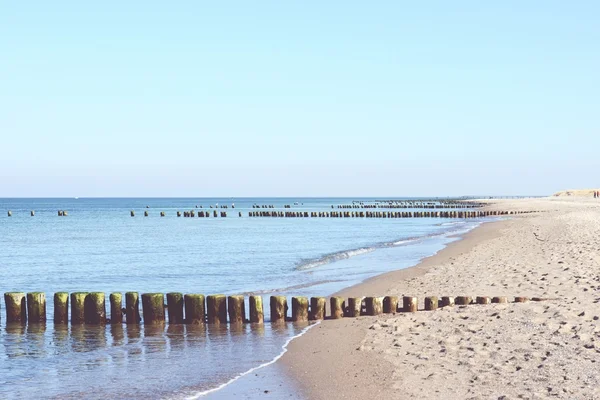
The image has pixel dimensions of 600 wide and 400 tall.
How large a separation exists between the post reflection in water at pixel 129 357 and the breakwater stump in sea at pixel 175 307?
0.92 ft

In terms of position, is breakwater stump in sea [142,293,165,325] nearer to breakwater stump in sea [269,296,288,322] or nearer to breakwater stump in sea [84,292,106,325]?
breakwater stump in sea [84,292,106,325]

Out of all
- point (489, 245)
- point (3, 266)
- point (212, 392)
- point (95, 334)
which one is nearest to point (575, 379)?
point (212, 392)

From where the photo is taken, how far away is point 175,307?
48.5 feet

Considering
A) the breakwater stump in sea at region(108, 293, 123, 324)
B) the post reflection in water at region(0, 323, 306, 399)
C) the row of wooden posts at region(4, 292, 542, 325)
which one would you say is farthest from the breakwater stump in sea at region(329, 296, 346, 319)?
the breakwater stump in sea at region(108, 293, 123, 324)

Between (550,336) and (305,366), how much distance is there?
12.5 ft

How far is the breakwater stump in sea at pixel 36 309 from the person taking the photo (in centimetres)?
1512

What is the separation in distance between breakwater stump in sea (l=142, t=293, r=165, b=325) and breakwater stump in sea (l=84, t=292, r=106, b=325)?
976mm

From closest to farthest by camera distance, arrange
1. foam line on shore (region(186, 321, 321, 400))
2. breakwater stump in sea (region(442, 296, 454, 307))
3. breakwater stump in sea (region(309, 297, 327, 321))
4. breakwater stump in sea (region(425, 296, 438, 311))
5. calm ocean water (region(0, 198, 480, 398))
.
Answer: foam line on shore (region(186, 321, 321, 400))
calm ocean water (region(0, 198, 480, 398))
breakwater stump in sea (region(425, 296, 438, 311))
breakwater stump in sea (region(442, 296, 454, 307))
breakwater stump in sea (region(309, 297, 327, 321))

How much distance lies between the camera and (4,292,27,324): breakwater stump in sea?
49.6ft

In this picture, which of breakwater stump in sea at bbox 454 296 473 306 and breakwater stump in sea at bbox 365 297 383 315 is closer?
breakwater stump in sea at bbox 454 296 473 306

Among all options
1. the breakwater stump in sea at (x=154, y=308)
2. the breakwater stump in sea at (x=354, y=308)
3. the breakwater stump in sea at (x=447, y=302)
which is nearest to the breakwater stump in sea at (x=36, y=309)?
the breakwater stump in sea at (x=154, y=308)

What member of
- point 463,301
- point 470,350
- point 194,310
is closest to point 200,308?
point 194,310

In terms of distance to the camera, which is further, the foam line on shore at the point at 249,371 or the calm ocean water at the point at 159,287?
the calm ocean water at the point at 159,287

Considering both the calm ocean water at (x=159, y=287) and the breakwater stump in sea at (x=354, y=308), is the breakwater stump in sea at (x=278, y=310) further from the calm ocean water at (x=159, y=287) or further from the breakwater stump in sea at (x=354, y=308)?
the breakwater stump in sea at (x=354, y=308)
